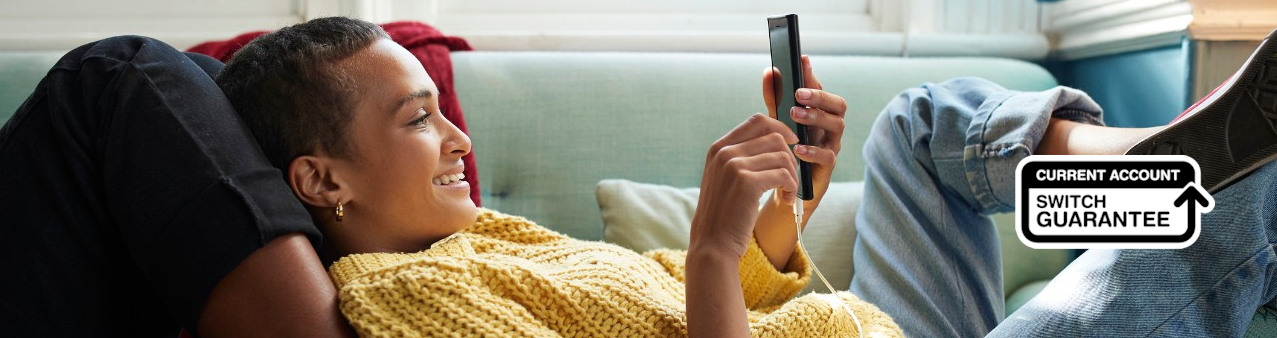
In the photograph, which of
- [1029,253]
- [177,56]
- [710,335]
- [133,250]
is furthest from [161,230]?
[1029,253]

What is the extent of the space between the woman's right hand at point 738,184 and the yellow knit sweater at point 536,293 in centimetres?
9

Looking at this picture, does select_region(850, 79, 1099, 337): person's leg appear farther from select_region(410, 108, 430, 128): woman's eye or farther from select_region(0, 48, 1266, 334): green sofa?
select_region(410, 108, 430, 128): woman's eye

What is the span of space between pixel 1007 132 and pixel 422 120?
0.66 metres

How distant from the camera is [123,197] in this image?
0.78 metres

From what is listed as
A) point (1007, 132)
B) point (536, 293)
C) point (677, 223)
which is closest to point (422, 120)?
point (536, 293)

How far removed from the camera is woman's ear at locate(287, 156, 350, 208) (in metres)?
0.90

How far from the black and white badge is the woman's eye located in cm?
64

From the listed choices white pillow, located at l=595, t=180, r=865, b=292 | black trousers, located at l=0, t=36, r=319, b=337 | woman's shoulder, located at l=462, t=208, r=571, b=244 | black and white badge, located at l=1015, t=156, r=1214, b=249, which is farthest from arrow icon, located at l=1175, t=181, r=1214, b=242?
black trousers, located at l=0, t=36, r=319, b=337

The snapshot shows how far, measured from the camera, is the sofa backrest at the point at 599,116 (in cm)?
155

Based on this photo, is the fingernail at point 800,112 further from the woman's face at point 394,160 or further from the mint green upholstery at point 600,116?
the mint green upholstery at point 600,116

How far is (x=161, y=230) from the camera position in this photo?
29.8 inches

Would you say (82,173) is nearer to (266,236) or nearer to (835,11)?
(266,236)

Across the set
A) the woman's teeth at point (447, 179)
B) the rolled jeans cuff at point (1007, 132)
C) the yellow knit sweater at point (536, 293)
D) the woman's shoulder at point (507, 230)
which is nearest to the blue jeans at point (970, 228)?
the rolled jeans cuff at point (1007, 132)

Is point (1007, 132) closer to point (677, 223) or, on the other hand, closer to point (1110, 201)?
point (1110, 201)
